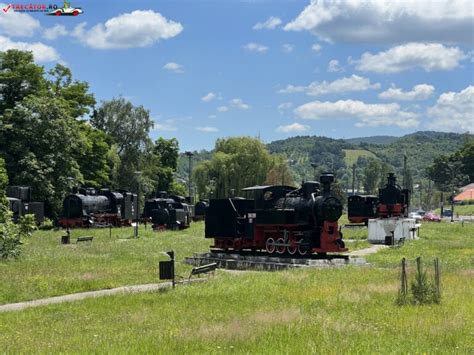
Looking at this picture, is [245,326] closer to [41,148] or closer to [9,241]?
[9,241]

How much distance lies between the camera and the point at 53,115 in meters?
52.6

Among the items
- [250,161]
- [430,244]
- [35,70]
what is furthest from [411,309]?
[250,161]

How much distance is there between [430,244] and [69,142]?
32610 millimetres

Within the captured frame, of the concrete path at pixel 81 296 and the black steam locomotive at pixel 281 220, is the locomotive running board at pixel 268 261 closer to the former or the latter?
the black steam locomotive at pixel 281 220

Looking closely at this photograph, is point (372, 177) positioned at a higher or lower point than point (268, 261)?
higher

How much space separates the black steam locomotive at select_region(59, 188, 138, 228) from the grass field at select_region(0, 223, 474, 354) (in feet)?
97.8

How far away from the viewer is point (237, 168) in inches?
2980

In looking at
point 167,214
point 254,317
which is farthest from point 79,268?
point 167,214

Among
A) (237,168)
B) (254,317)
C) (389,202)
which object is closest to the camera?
(254,317)

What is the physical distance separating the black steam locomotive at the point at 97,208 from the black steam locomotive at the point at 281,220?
24.7 m

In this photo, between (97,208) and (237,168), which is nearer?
(97,208)

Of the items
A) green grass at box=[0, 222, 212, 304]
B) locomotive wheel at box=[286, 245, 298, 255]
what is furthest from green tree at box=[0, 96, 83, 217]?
locomotive wheel at box=[286, 245, 298, 255]

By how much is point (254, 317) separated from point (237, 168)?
63.7 m

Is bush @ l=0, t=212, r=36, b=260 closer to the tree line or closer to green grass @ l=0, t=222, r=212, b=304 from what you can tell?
green grass @ l=0, t=222, r=212, b=304
